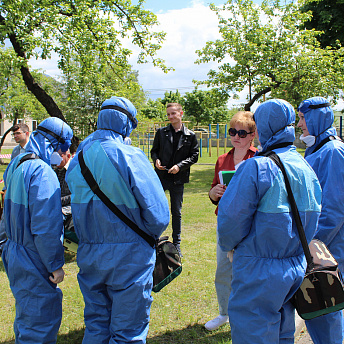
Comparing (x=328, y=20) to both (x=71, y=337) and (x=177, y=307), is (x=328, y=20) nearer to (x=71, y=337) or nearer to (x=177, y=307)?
(x=177, y=307)

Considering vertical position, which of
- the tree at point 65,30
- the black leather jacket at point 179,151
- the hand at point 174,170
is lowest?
the hand at point 174,170

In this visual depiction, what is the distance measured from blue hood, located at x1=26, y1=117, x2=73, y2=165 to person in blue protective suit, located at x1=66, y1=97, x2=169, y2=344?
52 centimetres

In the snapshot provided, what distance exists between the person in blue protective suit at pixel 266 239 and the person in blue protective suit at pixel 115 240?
21.2 inches

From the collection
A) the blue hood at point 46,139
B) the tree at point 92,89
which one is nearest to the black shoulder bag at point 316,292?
the blue hood at point 46,139

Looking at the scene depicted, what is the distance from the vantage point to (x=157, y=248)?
2787 millimetres

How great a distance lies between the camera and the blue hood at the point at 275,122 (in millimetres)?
2148

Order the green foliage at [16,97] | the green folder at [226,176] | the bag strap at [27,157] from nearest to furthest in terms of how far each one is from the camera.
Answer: the bag strap at [27,157] → the green folder at [226,176] → the green foliage at [16,97]

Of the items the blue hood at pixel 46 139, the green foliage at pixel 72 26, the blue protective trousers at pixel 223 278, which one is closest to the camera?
the blue hood at pixel 46 139

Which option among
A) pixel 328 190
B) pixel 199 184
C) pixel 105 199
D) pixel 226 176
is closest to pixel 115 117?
pixel 105 199

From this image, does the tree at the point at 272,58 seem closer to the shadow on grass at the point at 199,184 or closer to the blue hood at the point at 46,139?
the shadow on grass at the point at 199,184

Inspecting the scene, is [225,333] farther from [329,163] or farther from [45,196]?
[45,196]

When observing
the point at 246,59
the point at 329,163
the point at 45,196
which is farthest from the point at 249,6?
the point at 45,196

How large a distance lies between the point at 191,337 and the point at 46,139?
2160 millimetres

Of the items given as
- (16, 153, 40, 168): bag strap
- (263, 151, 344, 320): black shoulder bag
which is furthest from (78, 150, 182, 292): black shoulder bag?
(263, 151, 344, 320): black shoulder bag
